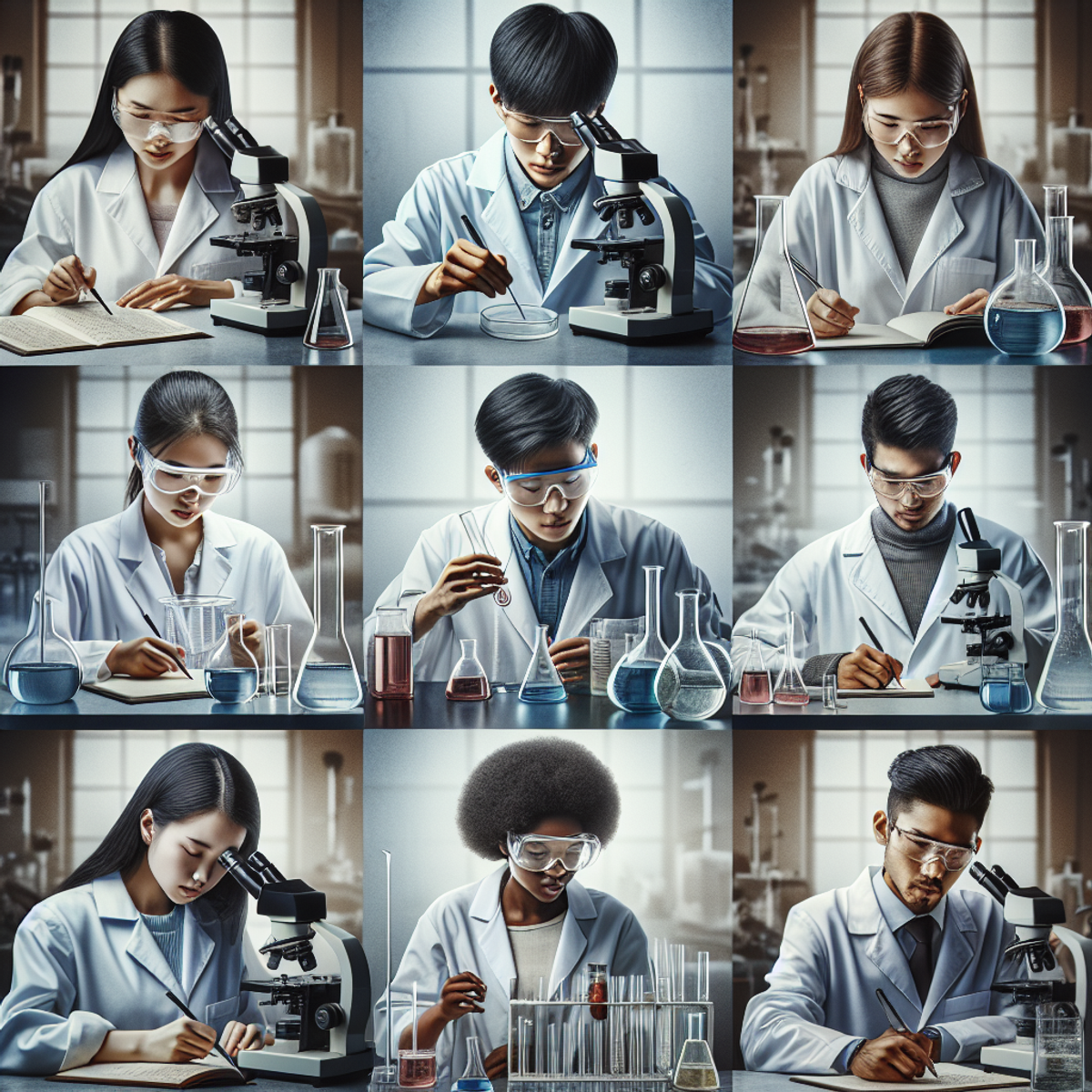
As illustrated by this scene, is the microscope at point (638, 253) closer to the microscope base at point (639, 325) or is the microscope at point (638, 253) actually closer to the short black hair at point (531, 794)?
the microscope base at point (639, 325)

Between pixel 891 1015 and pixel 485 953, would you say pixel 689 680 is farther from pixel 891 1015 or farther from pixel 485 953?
pixel 891 1015

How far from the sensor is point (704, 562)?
3145 millimetres

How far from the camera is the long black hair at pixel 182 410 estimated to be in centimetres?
312

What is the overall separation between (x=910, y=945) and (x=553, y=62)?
6.37 ft

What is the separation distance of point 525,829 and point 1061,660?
44.1 inches

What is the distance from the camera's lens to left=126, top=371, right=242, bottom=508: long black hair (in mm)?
3117

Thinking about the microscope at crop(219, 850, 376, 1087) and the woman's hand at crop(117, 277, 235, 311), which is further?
the woman's hand at crop(117, 277, 235, 311)

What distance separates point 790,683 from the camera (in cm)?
306

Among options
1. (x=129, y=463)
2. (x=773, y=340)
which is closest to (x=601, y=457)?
(x=773, y=340)

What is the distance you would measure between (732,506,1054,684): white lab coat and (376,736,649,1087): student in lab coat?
0.45 meters

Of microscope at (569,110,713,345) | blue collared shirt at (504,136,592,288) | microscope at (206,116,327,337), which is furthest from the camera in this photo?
blue collared shirt at (504,136,592,288)

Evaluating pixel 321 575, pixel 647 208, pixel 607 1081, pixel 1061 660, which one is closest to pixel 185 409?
pixel 321 575

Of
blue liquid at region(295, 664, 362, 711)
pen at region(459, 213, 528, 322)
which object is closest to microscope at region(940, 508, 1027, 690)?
pen at region(459, 213, 528, 322)

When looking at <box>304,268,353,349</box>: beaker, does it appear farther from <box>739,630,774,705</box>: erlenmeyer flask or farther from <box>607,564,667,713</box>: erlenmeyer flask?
<box>739,630,774,705</box>: erlenmeyer flask
